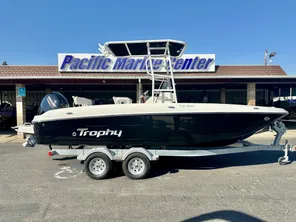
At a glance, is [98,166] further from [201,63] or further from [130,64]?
[201,63]

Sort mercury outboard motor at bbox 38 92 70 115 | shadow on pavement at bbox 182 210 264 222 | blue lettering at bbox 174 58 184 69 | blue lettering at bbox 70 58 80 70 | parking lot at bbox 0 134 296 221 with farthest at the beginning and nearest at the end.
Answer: blue lettering at bbox 174 58 184 69 → blue lettering at bbox 70 58 80 70 → mercury outboard motor at bbox 38 92 70 115 → parking lot at bbox 0 134 296 221 → shadow on pavement at bbox 182 210 264 222

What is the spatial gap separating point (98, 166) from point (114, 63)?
9476 mm

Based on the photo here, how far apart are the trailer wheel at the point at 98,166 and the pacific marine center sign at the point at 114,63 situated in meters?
9.14

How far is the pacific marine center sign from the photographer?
1289 centimetres

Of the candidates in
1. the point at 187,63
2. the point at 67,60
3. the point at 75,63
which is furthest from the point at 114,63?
the point at 187,63

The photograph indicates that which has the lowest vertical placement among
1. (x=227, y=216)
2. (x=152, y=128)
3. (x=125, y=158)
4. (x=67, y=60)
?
(x=227, y=216)

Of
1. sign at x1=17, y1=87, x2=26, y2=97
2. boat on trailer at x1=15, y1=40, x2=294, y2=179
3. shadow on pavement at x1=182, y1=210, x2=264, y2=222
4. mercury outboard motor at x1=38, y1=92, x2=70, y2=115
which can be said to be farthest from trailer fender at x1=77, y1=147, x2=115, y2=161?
sign at x1=17, y1=87, x2=26, y2=97

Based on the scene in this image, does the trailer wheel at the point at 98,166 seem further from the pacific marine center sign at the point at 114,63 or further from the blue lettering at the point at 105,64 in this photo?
the blue lettering at the point at 105,64

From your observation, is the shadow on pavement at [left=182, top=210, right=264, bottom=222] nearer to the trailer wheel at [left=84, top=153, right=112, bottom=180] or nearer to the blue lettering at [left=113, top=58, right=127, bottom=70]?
the trailer wheel at [left=84, top=153, right=112, bottom=180]

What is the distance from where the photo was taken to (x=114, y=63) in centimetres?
1298

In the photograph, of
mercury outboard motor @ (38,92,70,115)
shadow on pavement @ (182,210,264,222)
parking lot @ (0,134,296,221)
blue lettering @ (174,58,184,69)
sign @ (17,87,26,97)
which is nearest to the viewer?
shadow on pavement @ (182,210,264,222)

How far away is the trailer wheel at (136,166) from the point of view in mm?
4427

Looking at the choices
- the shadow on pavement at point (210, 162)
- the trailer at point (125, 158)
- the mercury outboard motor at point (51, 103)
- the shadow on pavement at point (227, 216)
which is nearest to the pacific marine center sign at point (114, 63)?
the shadow on pavement at point (210, 162)

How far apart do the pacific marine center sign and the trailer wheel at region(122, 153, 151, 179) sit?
30.0 ft
